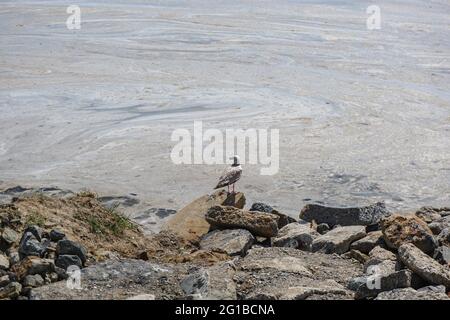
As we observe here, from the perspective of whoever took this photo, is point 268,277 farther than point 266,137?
No

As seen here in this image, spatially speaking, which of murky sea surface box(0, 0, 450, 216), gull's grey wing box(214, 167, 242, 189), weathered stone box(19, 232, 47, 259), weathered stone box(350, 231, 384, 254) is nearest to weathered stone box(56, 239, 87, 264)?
weathered stone box(19, 232, 47, 259)

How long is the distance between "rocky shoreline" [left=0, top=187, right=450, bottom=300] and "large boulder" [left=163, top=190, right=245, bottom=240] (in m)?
0.01

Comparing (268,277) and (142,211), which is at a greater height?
(268,277)

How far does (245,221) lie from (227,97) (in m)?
6.66

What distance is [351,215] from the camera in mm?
7875

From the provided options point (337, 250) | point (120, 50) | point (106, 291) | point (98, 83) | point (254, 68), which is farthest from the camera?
point (120, 50)

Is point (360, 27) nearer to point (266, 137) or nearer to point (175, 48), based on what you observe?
point (175, 48)

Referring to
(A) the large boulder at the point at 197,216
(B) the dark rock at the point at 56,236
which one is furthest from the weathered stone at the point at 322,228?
(B) the dark rock at the point at 56,236

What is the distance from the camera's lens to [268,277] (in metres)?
5.44

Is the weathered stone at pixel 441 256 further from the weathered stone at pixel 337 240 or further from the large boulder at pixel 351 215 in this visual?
the large boulder at pixel 351 215

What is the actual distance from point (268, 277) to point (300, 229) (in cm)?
177

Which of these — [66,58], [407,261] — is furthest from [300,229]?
[66,58]

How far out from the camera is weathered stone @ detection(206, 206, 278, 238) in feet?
23.3

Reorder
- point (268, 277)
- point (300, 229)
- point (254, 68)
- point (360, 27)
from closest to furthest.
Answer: point (268, 277) → point (300, 229) → point (254, 68) → point (360, 27)
